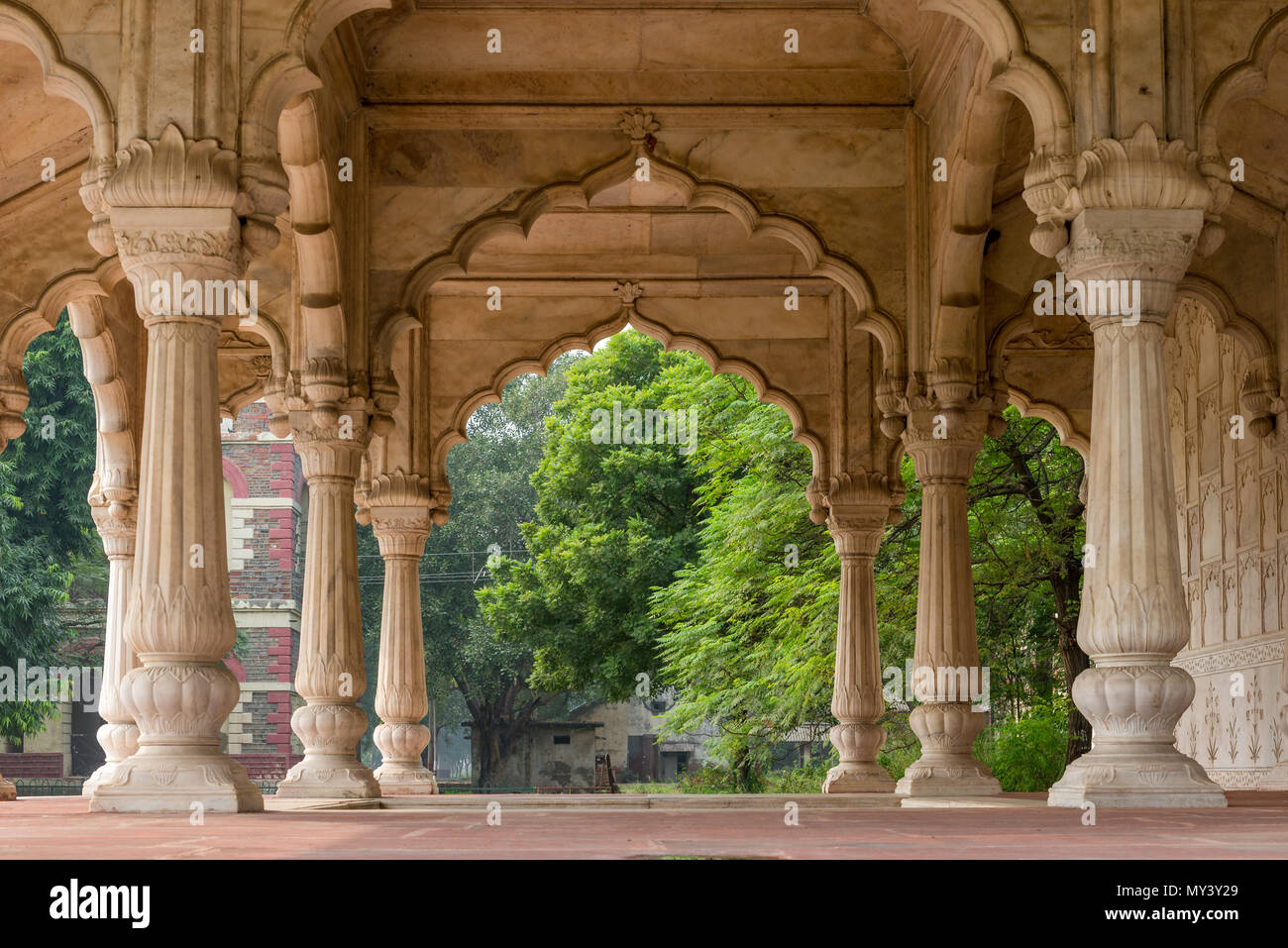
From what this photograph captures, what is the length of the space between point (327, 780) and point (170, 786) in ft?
17.0

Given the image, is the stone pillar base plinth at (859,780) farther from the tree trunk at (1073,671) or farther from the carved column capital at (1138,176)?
the carved column capital at (1138,176)

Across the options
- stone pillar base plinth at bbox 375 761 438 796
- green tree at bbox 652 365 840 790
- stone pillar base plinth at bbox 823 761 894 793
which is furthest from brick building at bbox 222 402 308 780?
stone pillar base plinth at bbox 823 761 894 793

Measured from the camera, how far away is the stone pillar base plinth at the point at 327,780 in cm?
1372

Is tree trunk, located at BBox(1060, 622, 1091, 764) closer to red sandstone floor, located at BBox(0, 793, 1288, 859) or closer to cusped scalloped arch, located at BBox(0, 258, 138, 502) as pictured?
cusped scalloped arch, located at BBox(0, 258, 138, 502)

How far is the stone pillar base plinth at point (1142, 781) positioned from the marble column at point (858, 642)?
884cm

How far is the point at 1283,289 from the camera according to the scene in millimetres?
14719

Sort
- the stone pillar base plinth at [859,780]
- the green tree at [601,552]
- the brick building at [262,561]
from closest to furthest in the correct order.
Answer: the stone pillar base plinth at [859,780] → the green tree at [601,552] → the brick building at [262,561]

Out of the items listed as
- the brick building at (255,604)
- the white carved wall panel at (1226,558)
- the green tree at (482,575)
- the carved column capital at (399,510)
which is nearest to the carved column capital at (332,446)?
the carved column capital at (399,510)

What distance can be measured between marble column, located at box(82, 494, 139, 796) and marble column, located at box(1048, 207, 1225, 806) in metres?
10.1

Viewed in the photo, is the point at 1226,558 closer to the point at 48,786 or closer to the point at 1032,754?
the point at 1032,754

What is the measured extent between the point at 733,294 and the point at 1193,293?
553cm

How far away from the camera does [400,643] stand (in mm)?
19172

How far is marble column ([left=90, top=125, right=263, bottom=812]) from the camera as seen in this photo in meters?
8.90
